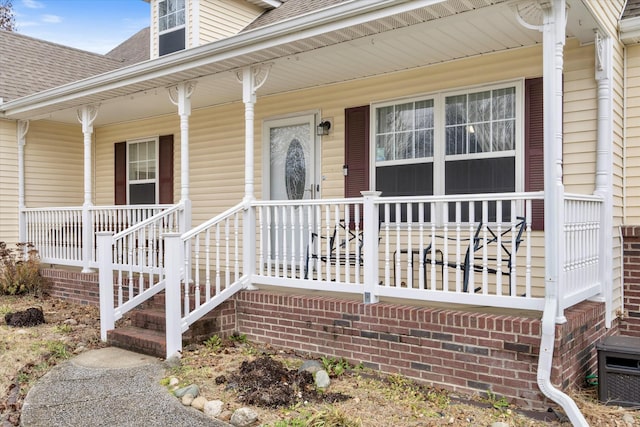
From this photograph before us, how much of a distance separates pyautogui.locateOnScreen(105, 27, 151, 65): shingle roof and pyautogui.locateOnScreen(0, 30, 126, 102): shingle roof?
14.7 inches

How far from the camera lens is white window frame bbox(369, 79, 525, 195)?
5.66 meters

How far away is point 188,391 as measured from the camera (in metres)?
4.45

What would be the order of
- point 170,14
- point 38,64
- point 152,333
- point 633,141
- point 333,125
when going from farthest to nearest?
point 38,64, point 170,14, point 333,125, point 152,333, point 633,141

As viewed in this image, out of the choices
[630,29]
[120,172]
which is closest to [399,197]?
[630,29]

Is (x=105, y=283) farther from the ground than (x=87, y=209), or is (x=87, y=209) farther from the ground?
(x=87, y=209)

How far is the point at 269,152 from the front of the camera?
26.2 feet

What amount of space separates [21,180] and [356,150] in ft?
20.5

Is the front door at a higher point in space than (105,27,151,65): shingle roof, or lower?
lower

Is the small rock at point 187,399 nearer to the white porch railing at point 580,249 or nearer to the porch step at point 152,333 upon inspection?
the porch step at point 152,333

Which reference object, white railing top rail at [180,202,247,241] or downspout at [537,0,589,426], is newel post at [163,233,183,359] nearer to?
white railing top rail at [180,202,247,241]

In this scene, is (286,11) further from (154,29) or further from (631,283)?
(631,283)

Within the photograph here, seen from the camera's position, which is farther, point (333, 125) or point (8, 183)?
point (8, 183)

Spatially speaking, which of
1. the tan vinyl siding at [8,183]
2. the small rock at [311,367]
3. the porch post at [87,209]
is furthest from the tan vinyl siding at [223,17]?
the small rock at [311,367]

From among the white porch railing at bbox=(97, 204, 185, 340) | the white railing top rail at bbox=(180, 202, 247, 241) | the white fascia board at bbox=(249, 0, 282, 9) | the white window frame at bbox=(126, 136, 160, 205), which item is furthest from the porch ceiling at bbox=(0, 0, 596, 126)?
the white fascia board at bbox=(249, 0, 282, 9)
